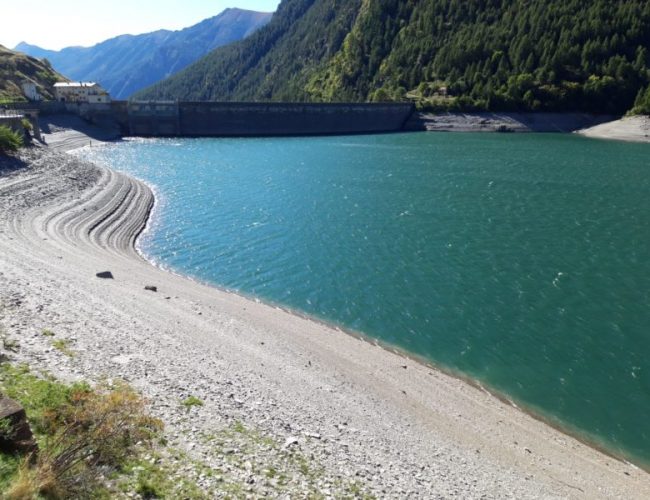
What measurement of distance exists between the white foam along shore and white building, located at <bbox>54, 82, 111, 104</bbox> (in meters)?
100

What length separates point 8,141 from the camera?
49.0 m

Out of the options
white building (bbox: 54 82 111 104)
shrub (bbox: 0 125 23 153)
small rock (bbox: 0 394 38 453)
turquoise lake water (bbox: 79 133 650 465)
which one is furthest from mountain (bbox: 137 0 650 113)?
small rock (bbox: 0 394 38 453)

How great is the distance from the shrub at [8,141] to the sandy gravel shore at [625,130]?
4364 inches

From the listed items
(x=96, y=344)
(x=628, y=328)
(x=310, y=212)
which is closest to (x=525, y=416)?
(x=628, y=328)

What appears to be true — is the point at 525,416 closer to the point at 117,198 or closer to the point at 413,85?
the point at 117,198

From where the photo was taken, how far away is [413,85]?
161625mm

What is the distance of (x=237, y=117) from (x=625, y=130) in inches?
3563

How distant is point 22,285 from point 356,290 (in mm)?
16893

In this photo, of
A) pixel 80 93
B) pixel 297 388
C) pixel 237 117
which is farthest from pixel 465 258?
pixel 80 93

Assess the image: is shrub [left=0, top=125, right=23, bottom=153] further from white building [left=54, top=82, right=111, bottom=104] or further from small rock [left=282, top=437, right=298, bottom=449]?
white building [left=54, top=82, right=111, bottom=104]

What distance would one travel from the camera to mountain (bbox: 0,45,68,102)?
109312 millimetres

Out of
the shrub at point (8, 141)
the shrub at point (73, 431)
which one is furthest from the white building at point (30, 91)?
the shrub at point (73, 431)

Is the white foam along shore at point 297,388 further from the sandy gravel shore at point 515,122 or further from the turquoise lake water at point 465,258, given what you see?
the sandy gravel shore at point 515,122

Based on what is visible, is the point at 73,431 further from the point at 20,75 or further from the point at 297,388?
the point at 20,75
